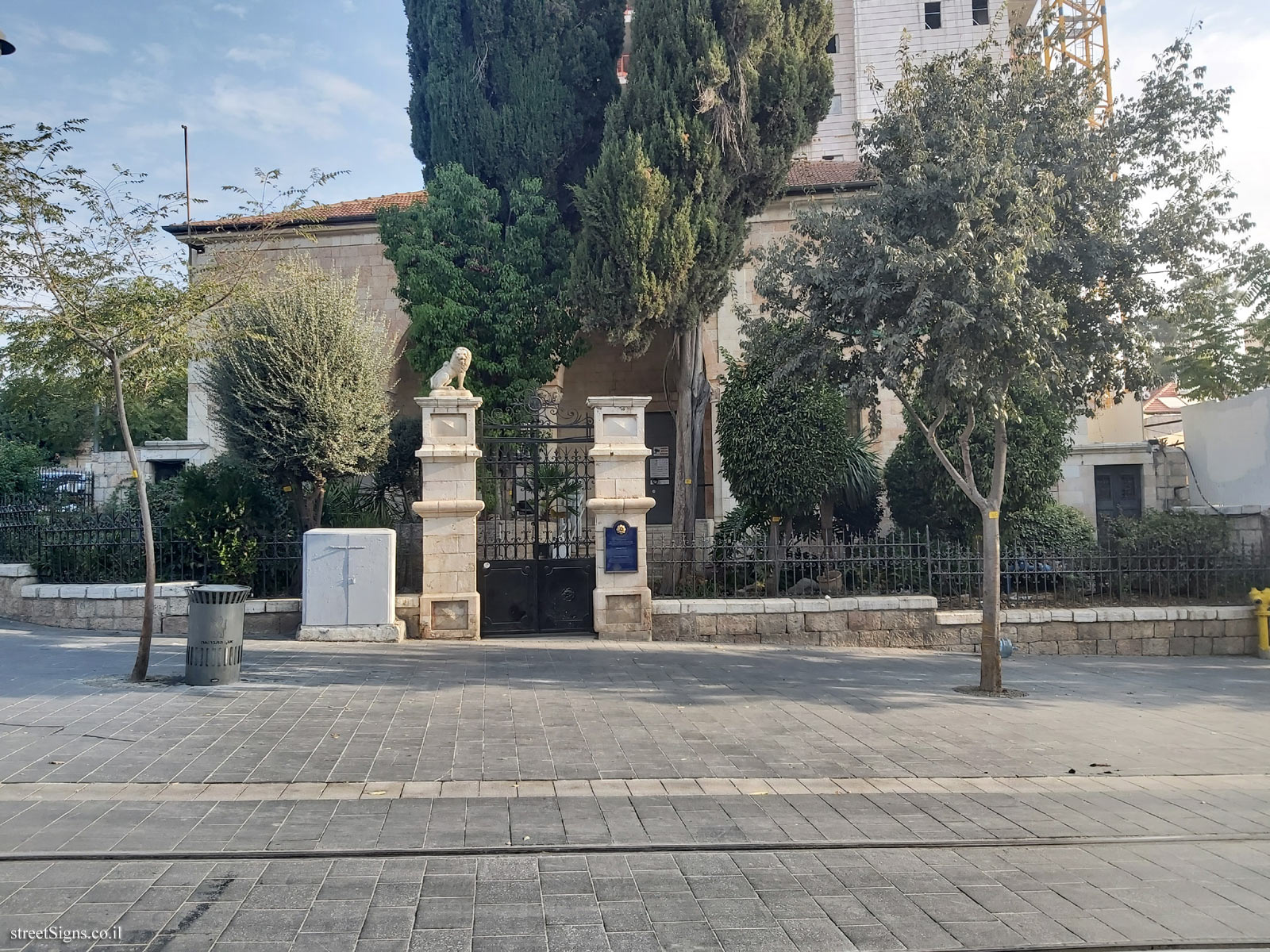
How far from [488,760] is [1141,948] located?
13.6 ft

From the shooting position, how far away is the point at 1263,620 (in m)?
13.1

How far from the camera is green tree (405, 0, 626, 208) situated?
18.2m

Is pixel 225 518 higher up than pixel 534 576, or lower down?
higher up

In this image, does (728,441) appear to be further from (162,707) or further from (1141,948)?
(1141,948)

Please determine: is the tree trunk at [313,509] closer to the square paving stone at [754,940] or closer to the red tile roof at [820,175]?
the square paving stone at [754,940]

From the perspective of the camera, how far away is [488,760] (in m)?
6.70

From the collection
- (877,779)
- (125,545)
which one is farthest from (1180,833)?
(125,545)

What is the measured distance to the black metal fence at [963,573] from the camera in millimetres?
13477

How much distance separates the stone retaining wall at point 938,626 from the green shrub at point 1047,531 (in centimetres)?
125

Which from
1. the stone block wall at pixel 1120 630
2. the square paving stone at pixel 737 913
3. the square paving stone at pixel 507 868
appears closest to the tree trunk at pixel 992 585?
the stone block wall at pixel 1120 630

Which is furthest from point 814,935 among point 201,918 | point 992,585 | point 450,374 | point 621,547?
point 450,374

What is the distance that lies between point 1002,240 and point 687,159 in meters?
7.72

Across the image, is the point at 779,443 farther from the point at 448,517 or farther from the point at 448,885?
the point at 448,885

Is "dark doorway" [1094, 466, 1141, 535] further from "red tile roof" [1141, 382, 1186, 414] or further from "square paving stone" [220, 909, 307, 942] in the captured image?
"square paving stone" [220, 909, 307, 942]
